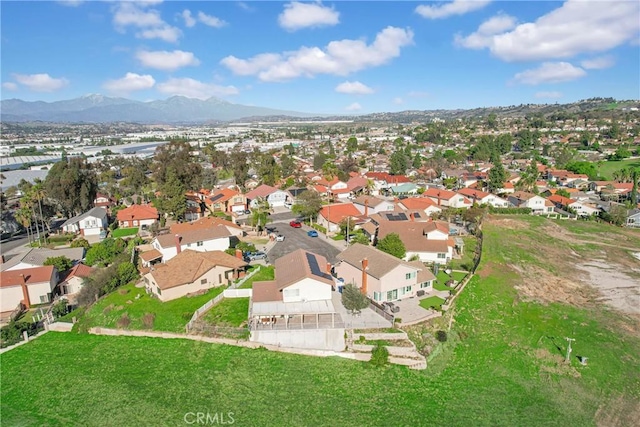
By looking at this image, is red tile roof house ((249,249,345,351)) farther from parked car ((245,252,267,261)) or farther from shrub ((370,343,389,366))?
parked car ((245,252,267,261))

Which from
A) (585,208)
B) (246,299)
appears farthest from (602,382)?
(585,208)

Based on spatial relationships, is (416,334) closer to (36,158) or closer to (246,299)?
(246,299)

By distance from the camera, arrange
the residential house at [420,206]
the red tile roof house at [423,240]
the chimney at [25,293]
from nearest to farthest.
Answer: the chimney at [25,293], the red tile roof house at [423,240], the residential house at [420,206]

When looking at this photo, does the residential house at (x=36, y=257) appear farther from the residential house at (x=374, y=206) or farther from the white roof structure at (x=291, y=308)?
the residential house at (x=374, y=206)

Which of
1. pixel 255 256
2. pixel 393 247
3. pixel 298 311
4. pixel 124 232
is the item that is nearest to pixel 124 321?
pixel 298 311

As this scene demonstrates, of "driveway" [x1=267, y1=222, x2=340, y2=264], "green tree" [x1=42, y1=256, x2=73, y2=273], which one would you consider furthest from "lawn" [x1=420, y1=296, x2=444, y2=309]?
"green tree" [x1=42, y1=256, x2=73, y2=273]

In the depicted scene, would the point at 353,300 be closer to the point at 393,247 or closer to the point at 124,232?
the point at 393,247

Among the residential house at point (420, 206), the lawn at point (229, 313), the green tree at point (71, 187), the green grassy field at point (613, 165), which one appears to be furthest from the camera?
the green grassy field at point (613, 165)

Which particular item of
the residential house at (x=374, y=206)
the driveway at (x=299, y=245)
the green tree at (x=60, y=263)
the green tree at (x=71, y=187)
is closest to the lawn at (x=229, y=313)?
the driveway at (x=299, y=245)
